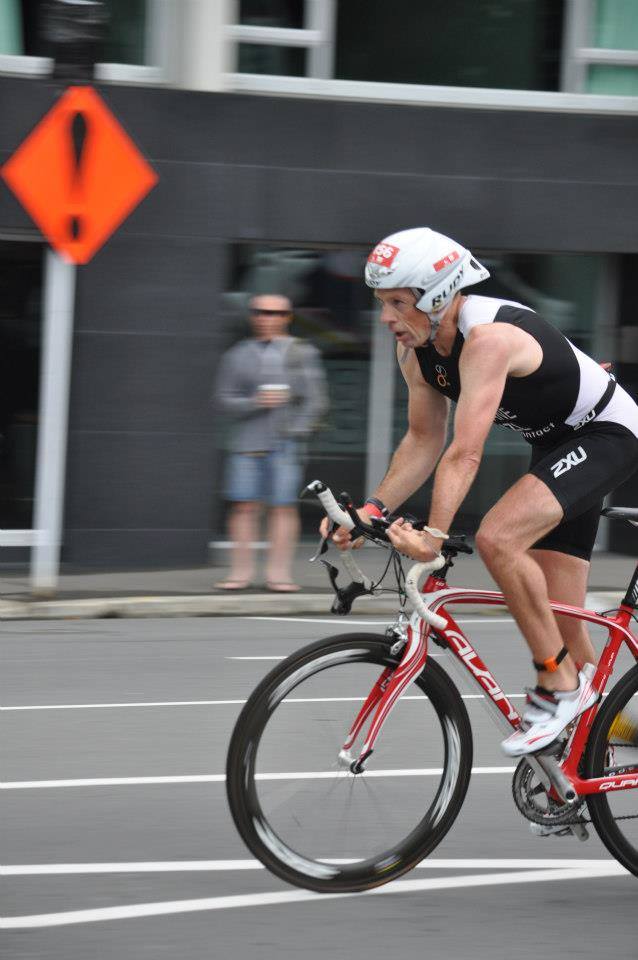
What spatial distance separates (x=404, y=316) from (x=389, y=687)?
0.99 metres

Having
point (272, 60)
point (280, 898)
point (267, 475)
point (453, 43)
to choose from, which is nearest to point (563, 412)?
point (280, 898)

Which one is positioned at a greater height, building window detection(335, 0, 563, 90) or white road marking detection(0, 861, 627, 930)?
A: building window detection(335, 0, 563, 90)

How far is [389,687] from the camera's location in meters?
4.40

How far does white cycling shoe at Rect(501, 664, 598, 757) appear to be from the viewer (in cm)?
442

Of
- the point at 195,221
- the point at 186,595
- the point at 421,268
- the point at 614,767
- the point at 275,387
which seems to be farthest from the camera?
the point at 195,221

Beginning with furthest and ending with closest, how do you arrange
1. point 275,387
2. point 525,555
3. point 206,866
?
1. point 275,387
2. point 206,866
3. point 525,555

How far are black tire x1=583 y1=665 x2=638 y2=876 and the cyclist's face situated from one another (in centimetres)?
107

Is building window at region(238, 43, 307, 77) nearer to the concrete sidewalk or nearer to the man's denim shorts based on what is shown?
the man's denim shorts

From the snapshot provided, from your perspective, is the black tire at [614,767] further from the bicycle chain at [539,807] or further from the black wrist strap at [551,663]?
the black wrist strap at [551,663]

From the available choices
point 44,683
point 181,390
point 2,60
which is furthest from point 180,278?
point 44,683

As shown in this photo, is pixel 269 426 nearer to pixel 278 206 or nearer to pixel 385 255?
pixel 278 206

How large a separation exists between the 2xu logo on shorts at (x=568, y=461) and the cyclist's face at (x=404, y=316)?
0.50m

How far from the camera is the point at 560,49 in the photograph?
518 inches

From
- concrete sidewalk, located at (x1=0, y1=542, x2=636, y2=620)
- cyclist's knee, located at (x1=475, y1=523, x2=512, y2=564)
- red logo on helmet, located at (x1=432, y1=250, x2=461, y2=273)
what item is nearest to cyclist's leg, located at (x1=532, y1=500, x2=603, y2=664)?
cyclist's knee, located at (x1=475, y1=523, x2=512, y2=564)
